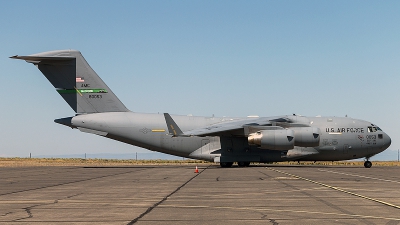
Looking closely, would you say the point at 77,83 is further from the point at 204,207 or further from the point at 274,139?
the point at 204,207

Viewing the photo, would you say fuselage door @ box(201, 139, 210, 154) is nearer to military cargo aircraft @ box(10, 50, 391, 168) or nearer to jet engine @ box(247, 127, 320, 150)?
military cargo aircraft @ box(10, 50, 391, 168)

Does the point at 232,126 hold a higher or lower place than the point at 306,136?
higher

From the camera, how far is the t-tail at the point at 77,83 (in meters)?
39.0

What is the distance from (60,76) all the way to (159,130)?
8850mm

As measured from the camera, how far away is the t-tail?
39.0m

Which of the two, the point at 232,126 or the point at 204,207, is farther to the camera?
the point at 232,126

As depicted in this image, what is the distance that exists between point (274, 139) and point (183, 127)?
7321 millimetres

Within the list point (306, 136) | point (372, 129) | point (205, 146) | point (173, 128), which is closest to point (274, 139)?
point (306, 136)

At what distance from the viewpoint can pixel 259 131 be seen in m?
36.7

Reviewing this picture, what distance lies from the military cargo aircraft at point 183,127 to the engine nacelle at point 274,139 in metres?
0.97

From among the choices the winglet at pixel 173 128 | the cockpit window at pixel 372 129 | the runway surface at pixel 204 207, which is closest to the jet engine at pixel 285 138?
the winglet at pixel 173 128

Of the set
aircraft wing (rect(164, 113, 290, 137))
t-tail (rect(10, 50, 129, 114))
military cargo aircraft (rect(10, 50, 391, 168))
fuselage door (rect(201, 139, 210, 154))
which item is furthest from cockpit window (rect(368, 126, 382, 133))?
t-tail (rect(10, 50, 129, 114))

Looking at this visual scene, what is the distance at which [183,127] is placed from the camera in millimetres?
39094

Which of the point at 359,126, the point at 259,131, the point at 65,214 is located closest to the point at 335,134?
the point at 359,126
